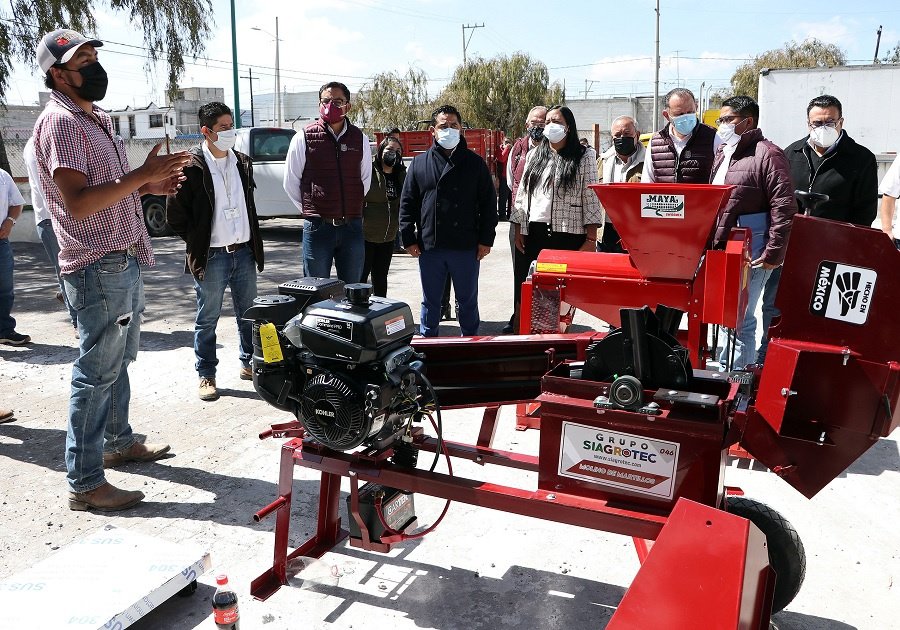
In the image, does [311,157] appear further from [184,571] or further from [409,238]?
[184,571]

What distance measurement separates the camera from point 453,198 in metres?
5.53

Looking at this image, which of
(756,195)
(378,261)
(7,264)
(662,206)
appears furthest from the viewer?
(378,261)

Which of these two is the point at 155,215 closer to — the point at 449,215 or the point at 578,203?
the point at 449,215

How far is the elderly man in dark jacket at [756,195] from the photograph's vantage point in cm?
466

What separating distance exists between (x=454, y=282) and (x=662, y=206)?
2.68 metres

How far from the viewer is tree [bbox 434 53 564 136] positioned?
41.1 metres

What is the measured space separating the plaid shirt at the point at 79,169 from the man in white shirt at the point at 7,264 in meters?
3.53

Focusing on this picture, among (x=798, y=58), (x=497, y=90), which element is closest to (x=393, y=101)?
(x=497, y=90)

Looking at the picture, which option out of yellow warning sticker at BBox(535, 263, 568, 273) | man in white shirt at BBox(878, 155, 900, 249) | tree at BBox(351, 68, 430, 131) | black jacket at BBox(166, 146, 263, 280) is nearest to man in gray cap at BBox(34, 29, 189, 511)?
black jacket at BBox(166, 146, 263, 280)

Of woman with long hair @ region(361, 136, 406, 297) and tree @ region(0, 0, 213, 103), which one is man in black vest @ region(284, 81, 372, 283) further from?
tree @ region(0, 0, 213, 103)

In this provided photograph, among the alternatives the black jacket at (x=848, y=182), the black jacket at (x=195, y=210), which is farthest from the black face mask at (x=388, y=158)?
the black jacket at (x=848, y=182)

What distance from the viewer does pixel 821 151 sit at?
17.8 ft

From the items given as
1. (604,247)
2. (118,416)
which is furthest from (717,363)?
(118,416)

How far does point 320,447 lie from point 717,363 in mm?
3707
